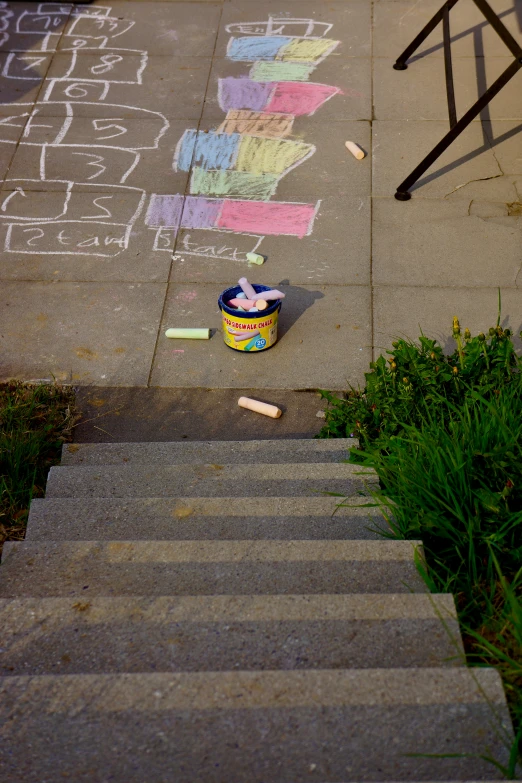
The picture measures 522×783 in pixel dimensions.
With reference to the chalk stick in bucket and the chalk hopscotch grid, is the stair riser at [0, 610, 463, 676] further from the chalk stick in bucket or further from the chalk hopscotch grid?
the chalk hopscotch grid

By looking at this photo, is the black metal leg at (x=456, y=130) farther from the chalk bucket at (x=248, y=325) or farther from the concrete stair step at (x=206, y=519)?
the concrete stair step at (x=206, y=519)

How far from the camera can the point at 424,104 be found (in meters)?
6.89

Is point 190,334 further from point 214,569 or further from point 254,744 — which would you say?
point 254,744

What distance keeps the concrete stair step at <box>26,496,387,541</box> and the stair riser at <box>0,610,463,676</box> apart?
672 millimetres

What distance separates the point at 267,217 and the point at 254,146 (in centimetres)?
93

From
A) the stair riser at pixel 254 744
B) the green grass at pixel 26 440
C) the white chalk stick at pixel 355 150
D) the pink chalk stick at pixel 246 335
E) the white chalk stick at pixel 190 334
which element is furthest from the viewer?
the white chalk stick at pixel 355 150

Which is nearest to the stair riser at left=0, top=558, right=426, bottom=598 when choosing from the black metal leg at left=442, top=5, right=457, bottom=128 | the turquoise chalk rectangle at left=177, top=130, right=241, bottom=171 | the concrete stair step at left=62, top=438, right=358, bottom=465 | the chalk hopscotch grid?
the concrete stair step at left=62, top=438, right=358, bottom=465

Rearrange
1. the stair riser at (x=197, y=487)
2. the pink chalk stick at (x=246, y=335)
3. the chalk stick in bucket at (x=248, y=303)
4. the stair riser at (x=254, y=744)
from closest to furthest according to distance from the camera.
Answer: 1. the stair riser at (x=254, y=744)
2. the stair riser at (x=197, y=487)
3. the chalk stick in bucket at (x=248, y=303)
4. the pink chalk stick at (x=246, y=335)

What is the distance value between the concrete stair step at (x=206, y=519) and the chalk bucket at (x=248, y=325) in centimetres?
185

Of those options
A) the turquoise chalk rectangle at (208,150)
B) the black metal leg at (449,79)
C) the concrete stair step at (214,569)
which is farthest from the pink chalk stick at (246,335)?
the concrete stair step at (214,569)

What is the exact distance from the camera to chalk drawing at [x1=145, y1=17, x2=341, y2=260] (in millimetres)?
5875

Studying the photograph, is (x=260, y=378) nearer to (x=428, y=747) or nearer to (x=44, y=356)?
(x=44, y=356)

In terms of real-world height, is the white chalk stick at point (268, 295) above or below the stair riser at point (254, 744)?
below

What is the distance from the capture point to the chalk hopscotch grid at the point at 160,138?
231 inches
